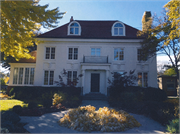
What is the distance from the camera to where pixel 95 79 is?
16156mm

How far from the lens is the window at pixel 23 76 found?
16772mm

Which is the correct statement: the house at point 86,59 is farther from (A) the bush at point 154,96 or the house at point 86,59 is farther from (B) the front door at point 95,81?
(A) the bush at point 154,96

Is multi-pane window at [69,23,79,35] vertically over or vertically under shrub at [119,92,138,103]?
A: over

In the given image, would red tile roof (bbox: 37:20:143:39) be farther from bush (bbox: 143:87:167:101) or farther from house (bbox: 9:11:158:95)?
bush (bbox: 143:87:167:101)

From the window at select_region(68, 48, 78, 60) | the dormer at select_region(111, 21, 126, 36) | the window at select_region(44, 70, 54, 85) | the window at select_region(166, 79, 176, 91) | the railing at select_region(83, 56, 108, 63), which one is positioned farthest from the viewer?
the window at select_region(166, 79, 176, 91)

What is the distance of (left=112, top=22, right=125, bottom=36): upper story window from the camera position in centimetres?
1703

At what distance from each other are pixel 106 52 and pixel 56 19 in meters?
7.75

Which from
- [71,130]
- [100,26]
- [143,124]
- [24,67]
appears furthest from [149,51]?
[24,67]

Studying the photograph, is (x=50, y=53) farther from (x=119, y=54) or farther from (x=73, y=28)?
(x=119, y=54)

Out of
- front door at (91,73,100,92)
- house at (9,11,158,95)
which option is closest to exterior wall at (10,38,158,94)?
house at (9,11,158,95)

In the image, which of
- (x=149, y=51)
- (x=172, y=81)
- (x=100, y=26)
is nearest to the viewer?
(x=149, y=51)

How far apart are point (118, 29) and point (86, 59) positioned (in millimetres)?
5813

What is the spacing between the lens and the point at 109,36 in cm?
1691

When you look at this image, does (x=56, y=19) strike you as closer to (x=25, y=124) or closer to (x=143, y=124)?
(x=25, y=124)
